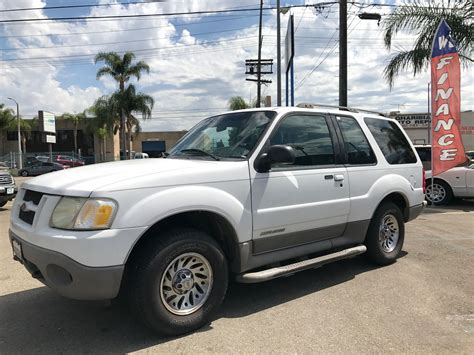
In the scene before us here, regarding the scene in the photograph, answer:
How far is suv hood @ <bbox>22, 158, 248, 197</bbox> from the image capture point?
3414 mm

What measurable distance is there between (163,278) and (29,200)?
1.37m

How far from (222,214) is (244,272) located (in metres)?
0.71

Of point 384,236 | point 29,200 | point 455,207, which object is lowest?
point 455,207

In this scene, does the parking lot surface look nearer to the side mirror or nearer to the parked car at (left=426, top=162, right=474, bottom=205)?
the side mirror


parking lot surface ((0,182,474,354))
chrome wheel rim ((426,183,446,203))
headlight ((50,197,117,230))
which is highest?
headlight ((50,197,117,230))

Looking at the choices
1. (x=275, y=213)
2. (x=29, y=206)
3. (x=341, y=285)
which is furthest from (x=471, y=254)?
(x=29, y=206)

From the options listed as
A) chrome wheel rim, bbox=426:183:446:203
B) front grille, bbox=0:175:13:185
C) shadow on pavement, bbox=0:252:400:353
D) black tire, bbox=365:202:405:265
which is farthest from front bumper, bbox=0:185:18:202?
chrome wheel rim, bbox=426:183:446:203

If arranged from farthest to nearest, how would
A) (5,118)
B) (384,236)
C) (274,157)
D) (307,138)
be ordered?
1. (5,118)
2. (384,236)
3. (307,138)
4. (274,157)

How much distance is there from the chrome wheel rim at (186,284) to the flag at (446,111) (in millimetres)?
8911

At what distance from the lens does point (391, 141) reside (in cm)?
593

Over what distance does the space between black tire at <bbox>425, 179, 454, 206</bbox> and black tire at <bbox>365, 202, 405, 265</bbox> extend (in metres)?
6.47

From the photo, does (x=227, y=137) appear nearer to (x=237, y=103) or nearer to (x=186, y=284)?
(x=186, y=284)

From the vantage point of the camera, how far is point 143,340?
3639mm

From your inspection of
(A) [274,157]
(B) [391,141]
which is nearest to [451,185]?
(B) [391,141]
